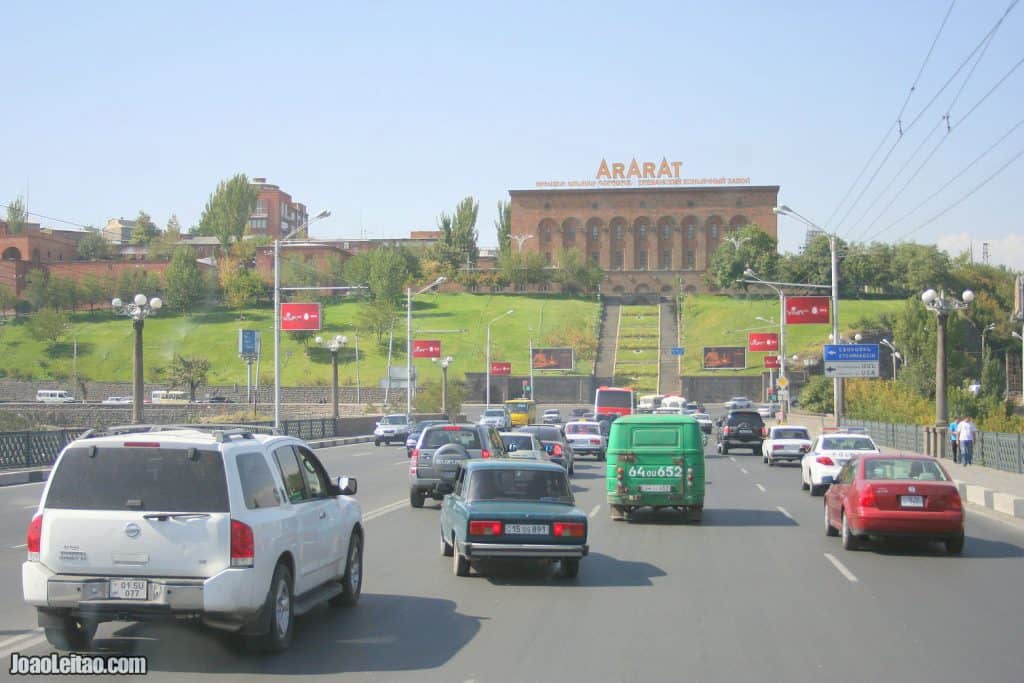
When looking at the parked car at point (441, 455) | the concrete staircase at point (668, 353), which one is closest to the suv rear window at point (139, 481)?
the parked car at point (441, 455)

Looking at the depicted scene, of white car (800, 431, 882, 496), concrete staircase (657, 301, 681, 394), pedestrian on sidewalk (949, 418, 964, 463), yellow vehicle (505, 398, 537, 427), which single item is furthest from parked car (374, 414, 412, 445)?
concrete staircase (657, 301, 681, 394)

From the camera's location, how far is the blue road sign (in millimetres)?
50656

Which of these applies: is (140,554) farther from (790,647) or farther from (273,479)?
(790,647)

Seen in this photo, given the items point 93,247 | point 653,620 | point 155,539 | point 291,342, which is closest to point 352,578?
point 653,620

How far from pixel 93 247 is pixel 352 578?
157 m

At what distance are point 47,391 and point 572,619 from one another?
9578 centimetres

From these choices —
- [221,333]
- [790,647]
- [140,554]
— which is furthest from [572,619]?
[221,333]

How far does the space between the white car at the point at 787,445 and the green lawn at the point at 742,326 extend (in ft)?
214

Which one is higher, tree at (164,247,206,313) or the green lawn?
tree at (164,247,206,313)

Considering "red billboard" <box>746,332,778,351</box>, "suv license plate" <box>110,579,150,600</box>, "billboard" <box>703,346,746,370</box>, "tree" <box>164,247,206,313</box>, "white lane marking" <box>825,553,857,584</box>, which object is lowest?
"white lane marking" <box>825,553,857,584</box>

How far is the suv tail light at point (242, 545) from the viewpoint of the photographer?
27.1 feet

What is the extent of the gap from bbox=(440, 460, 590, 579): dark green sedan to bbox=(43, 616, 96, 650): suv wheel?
4892 millimetres

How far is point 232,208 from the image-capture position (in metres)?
163

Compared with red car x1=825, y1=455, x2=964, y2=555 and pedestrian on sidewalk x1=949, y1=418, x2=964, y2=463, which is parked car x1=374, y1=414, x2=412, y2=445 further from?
red car x1=825, y1=455, x2=964, y2=555
